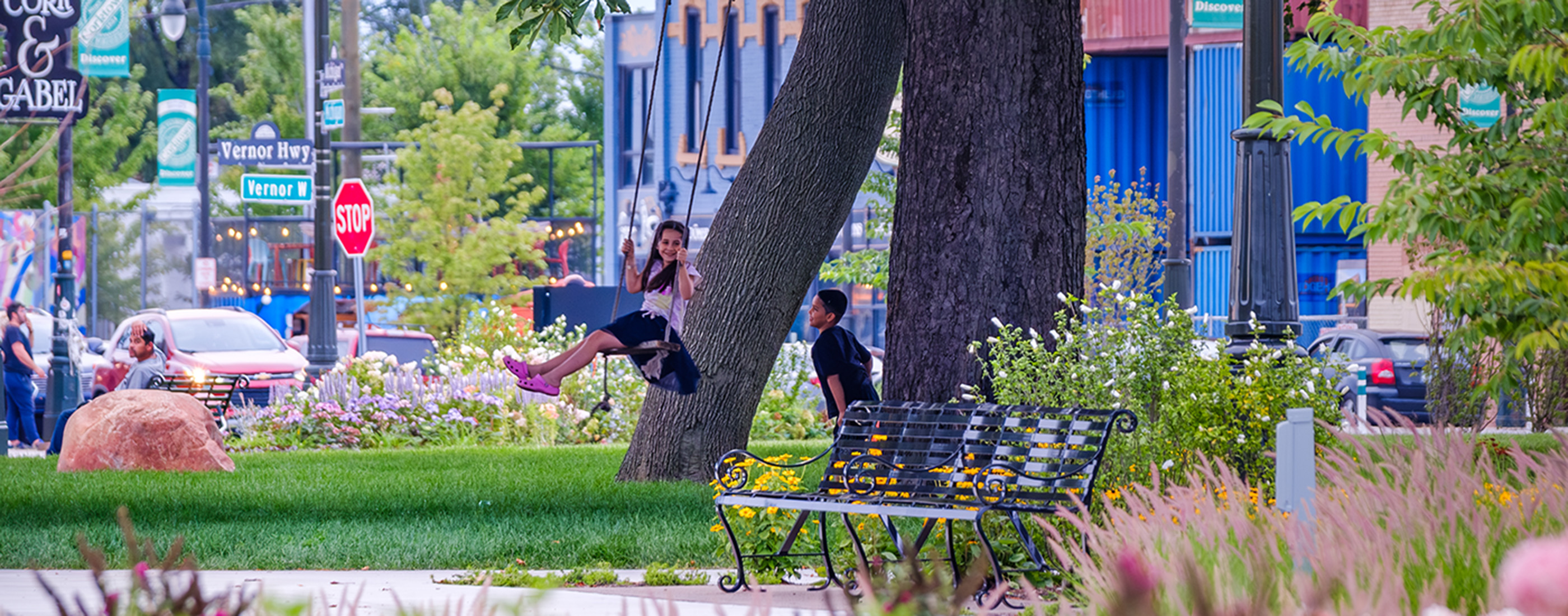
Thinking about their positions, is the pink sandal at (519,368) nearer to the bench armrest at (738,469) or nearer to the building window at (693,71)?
the bench armrest at (738,469)

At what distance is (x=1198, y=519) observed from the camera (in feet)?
17.7

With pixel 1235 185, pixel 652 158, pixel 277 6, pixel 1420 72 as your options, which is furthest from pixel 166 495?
pixel 277 6

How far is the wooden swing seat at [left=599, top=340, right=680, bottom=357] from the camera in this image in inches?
377

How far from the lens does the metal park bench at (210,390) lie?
19.9 meters

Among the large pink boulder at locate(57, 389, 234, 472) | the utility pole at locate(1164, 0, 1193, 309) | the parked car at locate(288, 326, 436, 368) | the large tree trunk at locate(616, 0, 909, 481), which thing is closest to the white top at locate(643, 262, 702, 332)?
the large tree trunk at locate(616, 0, 909, 481)

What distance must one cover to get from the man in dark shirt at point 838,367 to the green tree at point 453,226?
987 inches

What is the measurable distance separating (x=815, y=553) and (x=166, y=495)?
21.5 ft

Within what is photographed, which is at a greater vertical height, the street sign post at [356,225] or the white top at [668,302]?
the street sign post at [356,225]

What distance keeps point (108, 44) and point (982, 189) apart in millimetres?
16698

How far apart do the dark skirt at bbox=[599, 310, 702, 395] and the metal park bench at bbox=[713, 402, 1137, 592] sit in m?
1.40

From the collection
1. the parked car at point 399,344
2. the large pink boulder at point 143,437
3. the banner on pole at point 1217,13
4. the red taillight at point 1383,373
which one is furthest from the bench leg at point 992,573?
the parked car at point 399,344

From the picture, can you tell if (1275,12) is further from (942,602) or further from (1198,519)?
(942,602)

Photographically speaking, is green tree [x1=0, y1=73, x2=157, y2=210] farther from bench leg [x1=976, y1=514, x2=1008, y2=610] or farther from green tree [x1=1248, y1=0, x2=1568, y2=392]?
green tree [x1=1248, y1=0, x2=1568, y2=392]

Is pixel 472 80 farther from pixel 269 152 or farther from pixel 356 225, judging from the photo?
pixel 356 225
